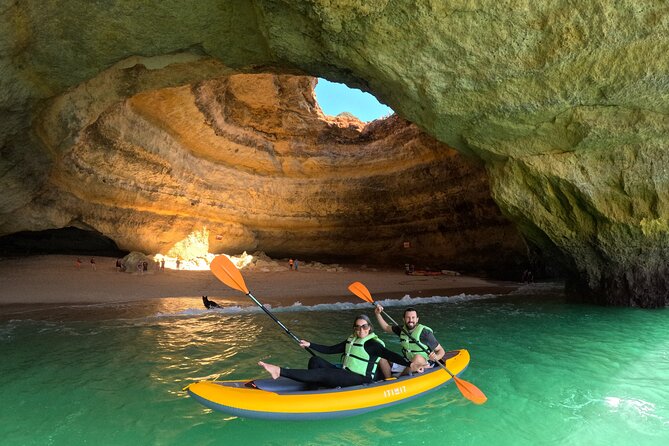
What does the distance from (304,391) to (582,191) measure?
7583mm

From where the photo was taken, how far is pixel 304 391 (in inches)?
155

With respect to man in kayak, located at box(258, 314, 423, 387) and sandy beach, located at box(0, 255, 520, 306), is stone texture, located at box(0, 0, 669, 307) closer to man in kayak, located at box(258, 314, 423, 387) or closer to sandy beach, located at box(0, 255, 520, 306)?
sandy beach, located at box(0, 255, 520, 306)

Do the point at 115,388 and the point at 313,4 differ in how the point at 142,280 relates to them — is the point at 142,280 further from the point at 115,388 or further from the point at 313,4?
the point at 313,4

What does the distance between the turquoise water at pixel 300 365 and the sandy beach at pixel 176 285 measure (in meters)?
2.32

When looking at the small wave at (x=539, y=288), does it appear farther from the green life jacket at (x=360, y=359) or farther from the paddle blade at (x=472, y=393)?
the green life jacket at (x=360, y=359)

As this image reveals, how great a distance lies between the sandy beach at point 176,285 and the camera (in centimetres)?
1098

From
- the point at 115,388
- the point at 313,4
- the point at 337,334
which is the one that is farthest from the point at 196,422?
the point at 313,4

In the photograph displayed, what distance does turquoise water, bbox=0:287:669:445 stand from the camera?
11.6 feet

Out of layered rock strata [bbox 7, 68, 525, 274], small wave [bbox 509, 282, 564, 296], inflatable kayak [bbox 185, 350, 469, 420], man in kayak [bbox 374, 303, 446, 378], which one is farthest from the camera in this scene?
small wave [bbox 509, 282, 564, 296]

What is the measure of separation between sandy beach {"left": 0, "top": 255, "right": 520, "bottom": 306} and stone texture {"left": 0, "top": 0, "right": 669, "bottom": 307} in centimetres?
272

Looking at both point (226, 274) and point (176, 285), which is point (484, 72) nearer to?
point (226, 274)

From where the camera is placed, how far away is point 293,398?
382 centimetres

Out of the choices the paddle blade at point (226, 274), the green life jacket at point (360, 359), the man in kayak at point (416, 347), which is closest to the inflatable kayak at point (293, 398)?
the green life jacket at point (360, 359)

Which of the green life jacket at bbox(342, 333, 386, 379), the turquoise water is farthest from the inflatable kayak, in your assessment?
the green life jacket at bbox(342, 333, 386, 379)
